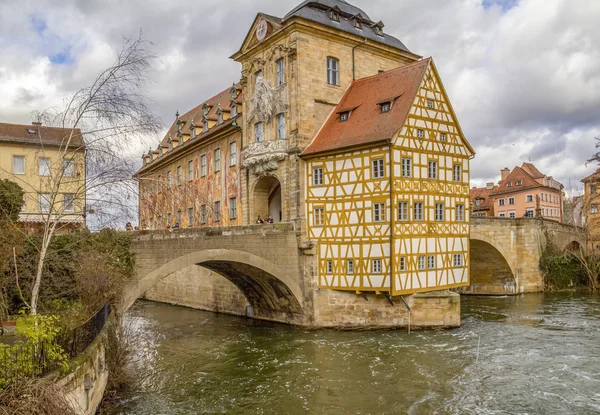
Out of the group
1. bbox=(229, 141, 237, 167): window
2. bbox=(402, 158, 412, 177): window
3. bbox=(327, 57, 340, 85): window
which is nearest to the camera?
bbox=(402, 158, 412, 177): window

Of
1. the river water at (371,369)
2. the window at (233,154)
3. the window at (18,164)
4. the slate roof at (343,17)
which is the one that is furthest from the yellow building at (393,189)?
the window at (18,164)

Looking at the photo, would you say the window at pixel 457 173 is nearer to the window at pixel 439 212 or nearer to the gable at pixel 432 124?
the gable at pixel 432 124

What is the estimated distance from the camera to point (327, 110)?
74.8 ft

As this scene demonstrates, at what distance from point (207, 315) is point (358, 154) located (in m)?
11.1

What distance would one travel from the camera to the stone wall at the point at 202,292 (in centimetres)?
2552

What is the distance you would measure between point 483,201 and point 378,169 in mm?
43370

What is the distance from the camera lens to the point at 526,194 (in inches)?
A: 2156

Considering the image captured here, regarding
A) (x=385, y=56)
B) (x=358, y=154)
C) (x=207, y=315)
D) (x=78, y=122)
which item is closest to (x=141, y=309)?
(x=207, y=315)

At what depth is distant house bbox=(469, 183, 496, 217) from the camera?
58.9 metres

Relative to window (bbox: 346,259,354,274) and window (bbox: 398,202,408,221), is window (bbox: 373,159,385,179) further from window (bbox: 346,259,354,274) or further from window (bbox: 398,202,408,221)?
window (bbox: 346,259,354,274)

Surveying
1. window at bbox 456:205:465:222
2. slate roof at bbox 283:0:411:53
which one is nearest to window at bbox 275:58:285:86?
slate roof at bbox 283:0:411:53

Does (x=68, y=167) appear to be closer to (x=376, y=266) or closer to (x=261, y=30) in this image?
(x=376, y=266)

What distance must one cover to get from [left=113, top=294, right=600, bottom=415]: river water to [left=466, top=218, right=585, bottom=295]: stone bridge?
762 centimetres

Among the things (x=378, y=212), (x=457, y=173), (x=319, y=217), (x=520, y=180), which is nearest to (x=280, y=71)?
(x=319, y=217)
